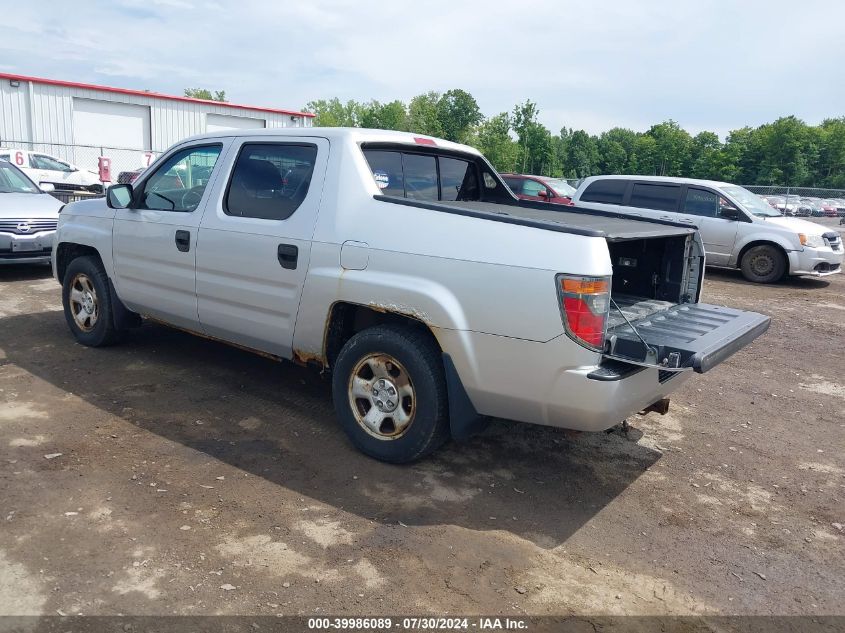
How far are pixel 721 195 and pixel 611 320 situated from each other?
957 cm

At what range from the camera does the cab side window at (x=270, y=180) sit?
4328 mm

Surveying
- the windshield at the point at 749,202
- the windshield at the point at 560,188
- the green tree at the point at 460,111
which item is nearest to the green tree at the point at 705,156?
the green tree at the point at 460,111

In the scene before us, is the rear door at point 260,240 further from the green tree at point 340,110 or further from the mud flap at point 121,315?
the green tree at point 340,110

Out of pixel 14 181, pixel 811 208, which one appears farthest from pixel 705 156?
pixel 14 181

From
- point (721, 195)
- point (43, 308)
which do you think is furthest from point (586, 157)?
point (43, 308)

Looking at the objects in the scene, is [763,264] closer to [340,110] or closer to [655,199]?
[655,199]

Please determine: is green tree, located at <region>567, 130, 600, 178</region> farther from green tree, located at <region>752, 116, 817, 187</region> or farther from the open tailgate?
the open tailgate

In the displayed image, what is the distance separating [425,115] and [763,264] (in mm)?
66736

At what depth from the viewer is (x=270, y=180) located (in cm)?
455

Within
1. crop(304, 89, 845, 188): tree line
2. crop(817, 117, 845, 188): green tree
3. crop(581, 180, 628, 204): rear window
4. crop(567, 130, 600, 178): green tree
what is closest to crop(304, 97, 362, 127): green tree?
crop(304, 89, 845, 188): tree line

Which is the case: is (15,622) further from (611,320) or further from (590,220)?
(590,220)

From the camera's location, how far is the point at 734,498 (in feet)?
12.9

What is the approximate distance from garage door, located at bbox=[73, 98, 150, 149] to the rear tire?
25868mm

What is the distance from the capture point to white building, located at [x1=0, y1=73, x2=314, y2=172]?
2573 cm
